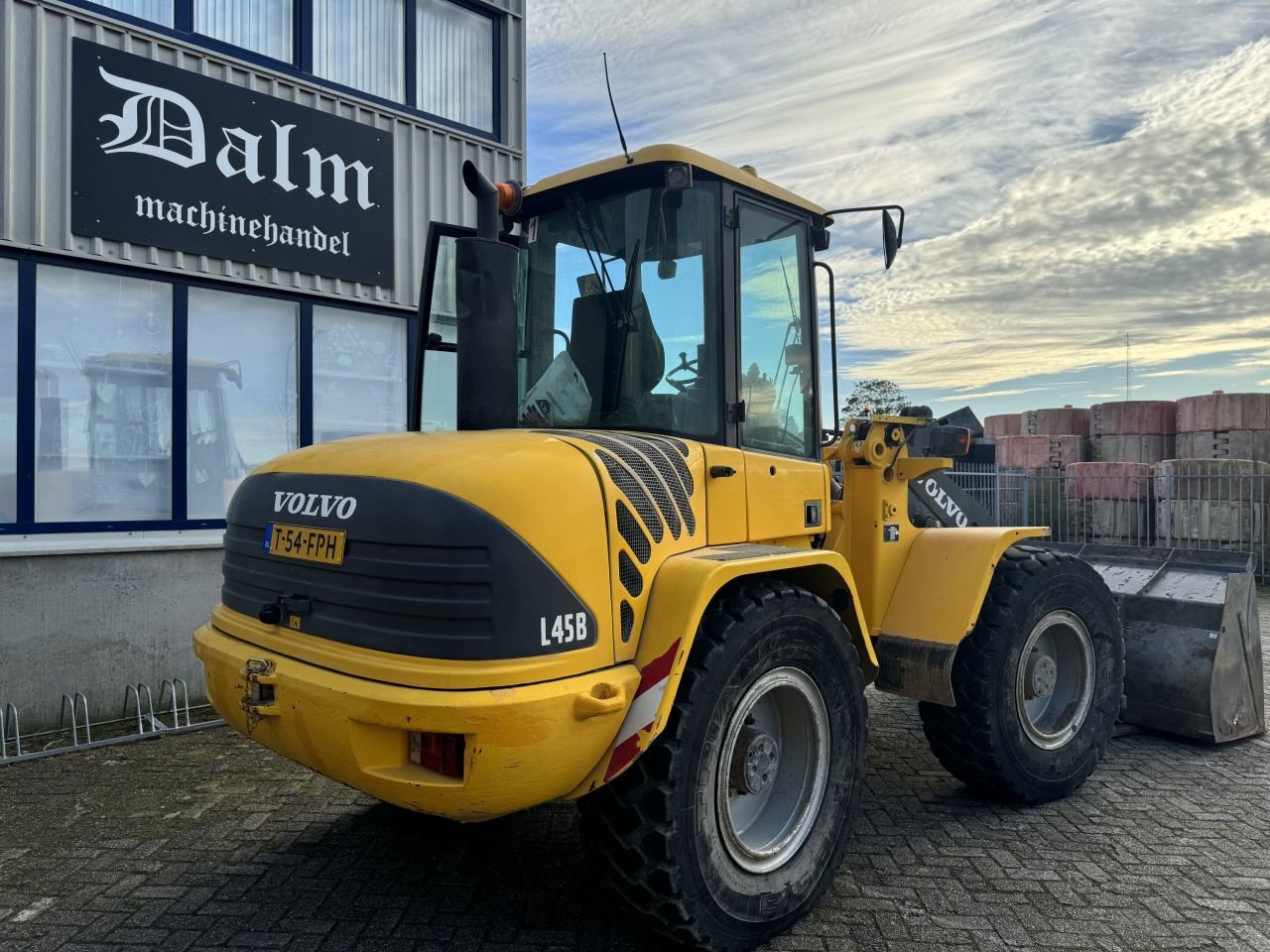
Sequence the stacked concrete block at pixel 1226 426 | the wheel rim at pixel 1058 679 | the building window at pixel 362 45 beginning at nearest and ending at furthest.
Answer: the wheel rim at pixel 1058 679 < the building window at pixel 362 45 < the stacked concrete block at pixel 1226 426

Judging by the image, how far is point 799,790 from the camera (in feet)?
11.7

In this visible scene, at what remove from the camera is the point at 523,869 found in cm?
392

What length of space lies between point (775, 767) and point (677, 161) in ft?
7.89

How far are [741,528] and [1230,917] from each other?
237 cm

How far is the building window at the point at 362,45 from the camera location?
24.8 feet

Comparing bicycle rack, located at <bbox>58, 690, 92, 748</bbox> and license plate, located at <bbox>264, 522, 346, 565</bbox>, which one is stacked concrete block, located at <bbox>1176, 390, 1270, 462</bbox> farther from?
bicycle rack, located at <bbox>58, 690, 92, 748</bbox>

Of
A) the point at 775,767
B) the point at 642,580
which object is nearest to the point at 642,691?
the point at 642,580

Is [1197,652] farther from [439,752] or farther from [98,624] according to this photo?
[98,624]

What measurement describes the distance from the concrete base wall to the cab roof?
4.18 metres

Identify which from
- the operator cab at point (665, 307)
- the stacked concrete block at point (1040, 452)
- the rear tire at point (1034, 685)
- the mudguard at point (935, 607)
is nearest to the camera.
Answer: the operator cab at point (665, 307)

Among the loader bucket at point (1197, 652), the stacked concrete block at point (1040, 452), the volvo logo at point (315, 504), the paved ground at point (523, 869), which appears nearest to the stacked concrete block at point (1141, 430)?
the stacked concrete block at point (1040, 452)

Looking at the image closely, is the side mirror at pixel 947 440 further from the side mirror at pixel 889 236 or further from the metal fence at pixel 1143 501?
the metal fence at pixel 1143 501

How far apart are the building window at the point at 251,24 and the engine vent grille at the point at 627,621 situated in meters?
6.17

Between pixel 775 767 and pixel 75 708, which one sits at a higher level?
pixel 775 767
